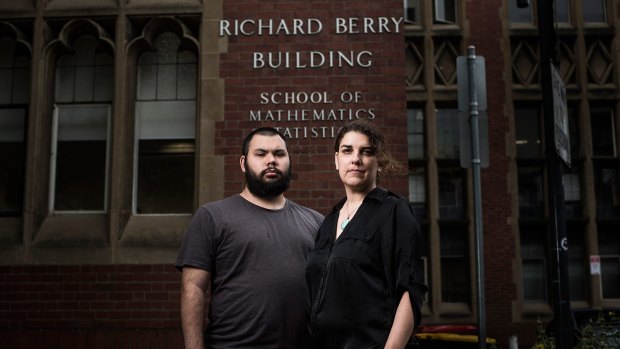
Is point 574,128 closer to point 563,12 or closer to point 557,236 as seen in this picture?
point 563,12

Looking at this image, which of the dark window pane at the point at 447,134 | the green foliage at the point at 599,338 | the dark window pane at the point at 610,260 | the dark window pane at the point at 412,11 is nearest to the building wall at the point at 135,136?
the green foliage at the point at 599,338

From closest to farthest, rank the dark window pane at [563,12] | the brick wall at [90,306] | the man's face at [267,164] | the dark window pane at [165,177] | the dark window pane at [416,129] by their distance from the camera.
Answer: the man's face at [267,164]
the brick wall at [90,306]
the dark window pane at [165,177]
the dark window pane at [416,129]
the dark window pane at [563,12]

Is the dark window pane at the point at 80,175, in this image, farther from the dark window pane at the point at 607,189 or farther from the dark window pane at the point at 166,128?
the dark window pane at the point at 607,189

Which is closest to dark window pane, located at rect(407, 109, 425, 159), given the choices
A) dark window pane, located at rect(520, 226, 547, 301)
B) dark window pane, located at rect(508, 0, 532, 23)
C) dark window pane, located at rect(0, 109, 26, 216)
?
dark window pane, located at rect(520, 226, 547, 301)

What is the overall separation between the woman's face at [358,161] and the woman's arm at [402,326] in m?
0.53

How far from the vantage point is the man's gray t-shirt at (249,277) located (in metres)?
3.51

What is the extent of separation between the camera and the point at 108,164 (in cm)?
702

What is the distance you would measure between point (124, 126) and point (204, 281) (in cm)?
373

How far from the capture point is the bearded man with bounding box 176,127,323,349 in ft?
11.5

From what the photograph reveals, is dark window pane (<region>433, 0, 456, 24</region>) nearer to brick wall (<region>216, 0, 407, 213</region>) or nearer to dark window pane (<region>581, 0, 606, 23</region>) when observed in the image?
dark window pane (<region>581, 0, 606, 23</region>)

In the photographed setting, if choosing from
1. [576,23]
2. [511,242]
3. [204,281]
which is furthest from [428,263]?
[204,281]

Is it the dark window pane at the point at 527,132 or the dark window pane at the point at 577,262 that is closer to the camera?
the dark window pane at the point at 577,262

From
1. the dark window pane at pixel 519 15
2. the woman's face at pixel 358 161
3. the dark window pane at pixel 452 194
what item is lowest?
the woman's face at pixel 358 161

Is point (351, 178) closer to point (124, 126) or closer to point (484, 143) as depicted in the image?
point (484, 143)
